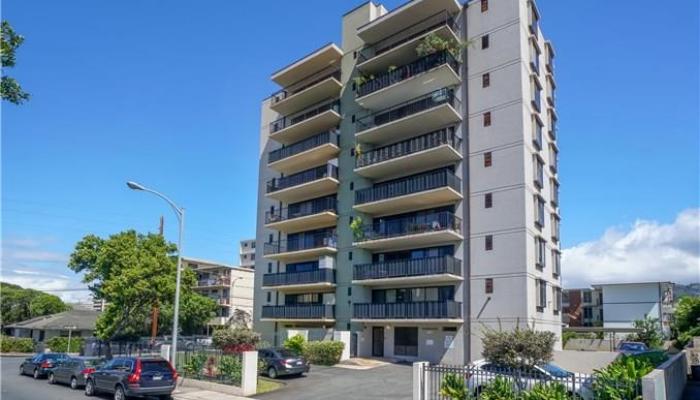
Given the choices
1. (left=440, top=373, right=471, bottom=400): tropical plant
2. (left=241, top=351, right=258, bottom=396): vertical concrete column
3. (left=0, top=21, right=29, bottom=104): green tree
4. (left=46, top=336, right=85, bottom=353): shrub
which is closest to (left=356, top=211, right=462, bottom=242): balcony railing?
(left=241, top=351, right=258, bottom=396): vertical concrete column

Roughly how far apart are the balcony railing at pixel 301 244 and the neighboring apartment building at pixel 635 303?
50.9 metres

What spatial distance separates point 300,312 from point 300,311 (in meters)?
0.07

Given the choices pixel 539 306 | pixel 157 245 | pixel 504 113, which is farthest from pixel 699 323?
pixel 157 245

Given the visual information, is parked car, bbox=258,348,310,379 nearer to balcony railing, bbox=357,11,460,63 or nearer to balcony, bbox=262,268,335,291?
balcony, bbox=262,268,335,291

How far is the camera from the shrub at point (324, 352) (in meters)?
32.1

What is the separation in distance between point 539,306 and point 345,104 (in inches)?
775

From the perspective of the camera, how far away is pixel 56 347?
172ft

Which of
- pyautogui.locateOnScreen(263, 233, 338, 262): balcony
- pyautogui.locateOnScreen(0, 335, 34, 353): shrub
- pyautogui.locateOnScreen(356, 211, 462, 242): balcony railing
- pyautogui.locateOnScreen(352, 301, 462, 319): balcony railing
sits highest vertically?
pyautogui.locateOnScreen(356, 211, 462, 242): balcony railing

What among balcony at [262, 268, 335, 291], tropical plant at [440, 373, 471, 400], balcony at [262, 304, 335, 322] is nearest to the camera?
tropical plant at [440, 373, 471, 400]

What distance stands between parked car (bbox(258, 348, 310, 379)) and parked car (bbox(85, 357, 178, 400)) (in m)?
5.71

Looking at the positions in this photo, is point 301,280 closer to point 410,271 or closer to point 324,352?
point 324,352

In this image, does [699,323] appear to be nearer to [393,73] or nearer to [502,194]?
[502,194]

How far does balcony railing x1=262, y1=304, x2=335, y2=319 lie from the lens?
121ft

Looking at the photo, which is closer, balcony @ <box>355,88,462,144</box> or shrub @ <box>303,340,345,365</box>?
shrub @ <box>303,340,345,365</box>
